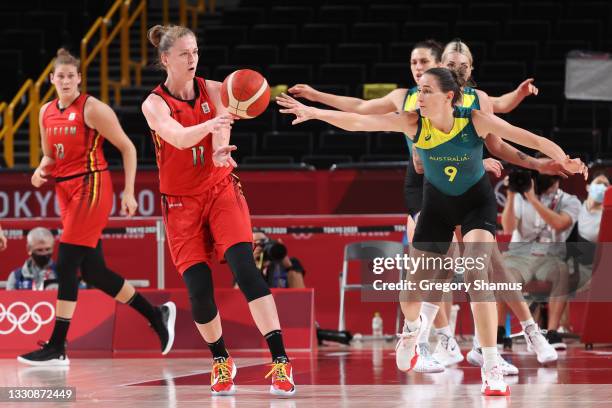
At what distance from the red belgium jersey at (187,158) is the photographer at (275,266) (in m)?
3.98

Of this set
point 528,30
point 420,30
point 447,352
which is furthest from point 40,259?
point 528,30

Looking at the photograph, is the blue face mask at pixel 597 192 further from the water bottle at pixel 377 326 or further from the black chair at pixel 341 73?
the black chair at pixel 341 73

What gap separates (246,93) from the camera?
591 centimetres

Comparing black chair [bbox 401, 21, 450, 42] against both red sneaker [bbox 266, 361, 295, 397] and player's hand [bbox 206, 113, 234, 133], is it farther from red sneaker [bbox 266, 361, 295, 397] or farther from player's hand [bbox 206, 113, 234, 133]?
player's hand [bbox 206, 113, 234, 133]

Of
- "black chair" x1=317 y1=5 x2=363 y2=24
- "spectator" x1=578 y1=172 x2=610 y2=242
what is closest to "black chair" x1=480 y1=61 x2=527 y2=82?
"black chair" x1=317 y1=5 x2=363 y2=24

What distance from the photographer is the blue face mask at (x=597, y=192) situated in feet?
32.8

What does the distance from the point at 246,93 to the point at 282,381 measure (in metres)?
1.60

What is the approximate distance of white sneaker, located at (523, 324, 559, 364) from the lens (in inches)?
301

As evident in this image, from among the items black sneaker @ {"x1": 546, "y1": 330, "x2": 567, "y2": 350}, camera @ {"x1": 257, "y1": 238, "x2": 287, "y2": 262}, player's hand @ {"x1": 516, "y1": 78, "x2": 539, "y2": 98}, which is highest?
player's hand @ {"x1": 516, "y1": 78, "x2": 539, "y2": 98}

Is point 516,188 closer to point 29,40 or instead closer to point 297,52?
point 297,52

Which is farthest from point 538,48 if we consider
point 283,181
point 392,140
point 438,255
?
point 438,255

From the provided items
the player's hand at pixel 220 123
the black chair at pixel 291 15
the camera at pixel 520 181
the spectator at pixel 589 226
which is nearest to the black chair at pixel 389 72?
the black chair at pixel 291 15

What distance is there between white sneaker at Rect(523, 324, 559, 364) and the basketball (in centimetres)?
300

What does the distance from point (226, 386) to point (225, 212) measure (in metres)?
1.00
